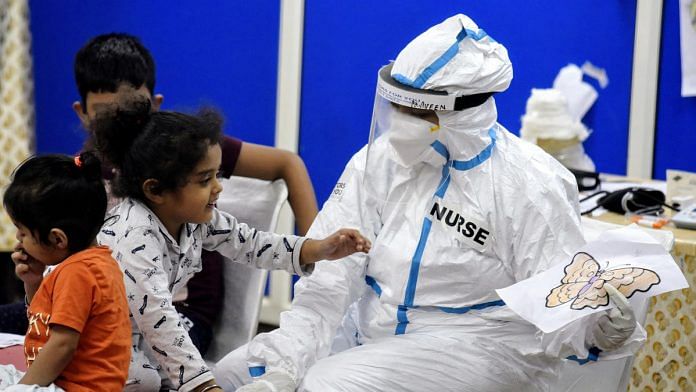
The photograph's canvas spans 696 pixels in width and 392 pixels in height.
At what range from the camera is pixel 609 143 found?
10.4 feet

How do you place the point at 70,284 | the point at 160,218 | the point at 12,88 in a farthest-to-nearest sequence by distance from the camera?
the point at 12,88 < the point at 160,218 < the point at 70,284

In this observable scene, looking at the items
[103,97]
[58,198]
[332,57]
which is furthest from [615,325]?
[332,57]

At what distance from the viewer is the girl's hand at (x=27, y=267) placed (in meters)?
1.67

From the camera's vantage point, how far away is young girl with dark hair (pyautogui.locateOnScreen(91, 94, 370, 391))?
1.63 m

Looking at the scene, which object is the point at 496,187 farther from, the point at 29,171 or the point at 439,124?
the point at 29,171

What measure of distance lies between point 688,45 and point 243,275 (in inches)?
65.6

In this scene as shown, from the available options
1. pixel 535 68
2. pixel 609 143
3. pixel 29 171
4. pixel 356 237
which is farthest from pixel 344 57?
pixel 29 171

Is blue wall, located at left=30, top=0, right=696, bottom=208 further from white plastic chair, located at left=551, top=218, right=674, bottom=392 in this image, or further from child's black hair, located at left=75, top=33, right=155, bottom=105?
white plastic chair, located at left=551, top=218, right=674, bottom=392

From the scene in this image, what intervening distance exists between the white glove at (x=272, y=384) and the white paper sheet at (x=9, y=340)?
50 centimetres

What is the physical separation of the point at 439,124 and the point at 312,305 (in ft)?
1.46

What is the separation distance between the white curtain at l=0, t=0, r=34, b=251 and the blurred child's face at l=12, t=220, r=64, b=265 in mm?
2363

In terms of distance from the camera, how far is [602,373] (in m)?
1.84

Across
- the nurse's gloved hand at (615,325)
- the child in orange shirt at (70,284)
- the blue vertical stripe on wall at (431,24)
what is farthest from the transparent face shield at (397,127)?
the blue vertical stripe on wall at (431,24)

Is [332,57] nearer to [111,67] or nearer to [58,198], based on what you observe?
[111,67]
